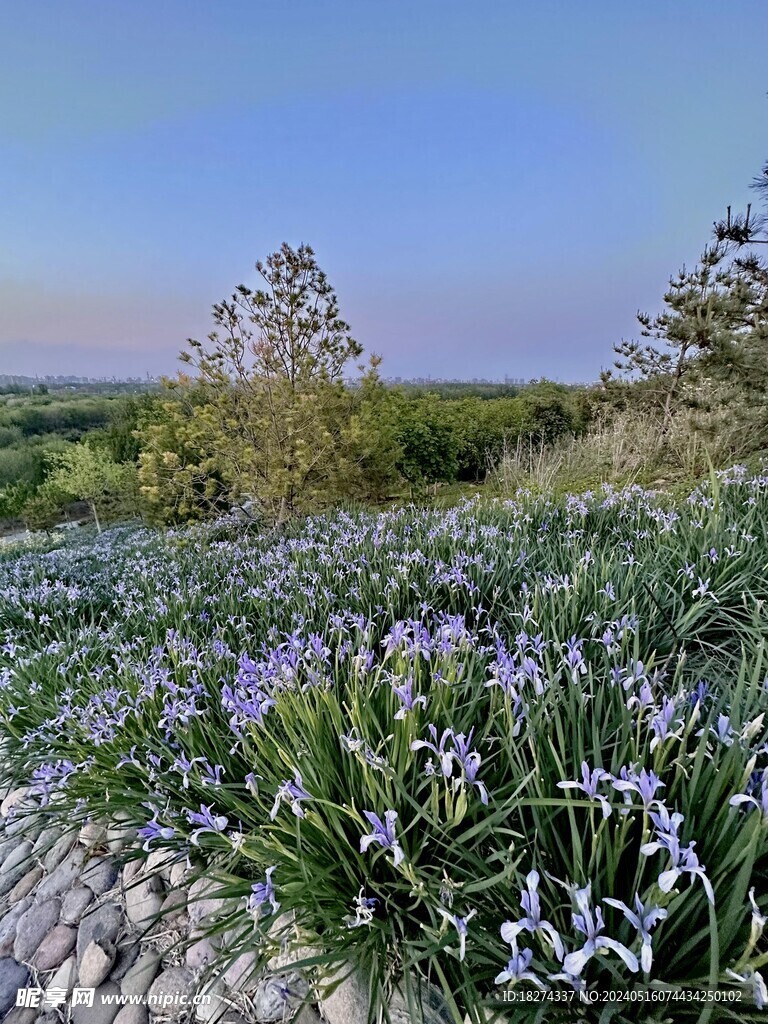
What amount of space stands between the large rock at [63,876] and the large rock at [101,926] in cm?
20

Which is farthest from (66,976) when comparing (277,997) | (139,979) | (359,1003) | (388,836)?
(388,836)

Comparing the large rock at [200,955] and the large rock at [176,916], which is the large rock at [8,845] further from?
the large rock at [200,955]

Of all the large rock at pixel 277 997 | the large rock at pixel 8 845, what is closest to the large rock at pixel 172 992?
the large rock at pixel 277 997

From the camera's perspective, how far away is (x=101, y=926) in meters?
1.60

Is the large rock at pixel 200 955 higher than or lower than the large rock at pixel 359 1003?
lower

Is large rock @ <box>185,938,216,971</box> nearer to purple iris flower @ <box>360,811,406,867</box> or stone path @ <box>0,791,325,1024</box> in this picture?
stone path @ <box>0,791,325,1024</box>

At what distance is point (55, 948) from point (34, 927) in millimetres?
166

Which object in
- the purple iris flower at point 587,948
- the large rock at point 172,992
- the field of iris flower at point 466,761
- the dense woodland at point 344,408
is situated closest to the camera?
the purple iris flower at point 587,948

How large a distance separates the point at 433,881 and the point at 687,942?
1.48 feet

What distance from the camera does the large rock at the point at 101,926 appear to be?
1559mm

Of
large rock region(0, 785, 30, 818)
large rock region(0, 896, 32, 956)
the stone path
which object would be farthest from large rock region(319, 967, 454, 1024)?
large rock region(0, 785, 30, 818)

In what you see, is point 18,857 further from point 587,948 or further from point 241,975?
point 587,948

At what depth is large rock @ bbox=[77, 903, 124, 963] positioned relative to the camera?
5.12 ft

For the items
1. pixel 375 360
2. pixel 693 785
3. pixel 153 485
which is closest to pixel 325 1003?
pixel 693 785
